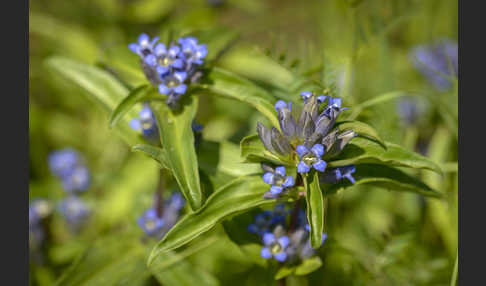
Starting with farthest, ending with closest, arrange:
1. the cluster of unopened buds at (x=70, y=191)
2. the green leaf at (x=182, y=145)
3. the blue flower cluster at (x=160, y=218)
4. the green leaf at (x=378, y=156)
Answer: the cluster of unopened buds at (x=70, y=191) → the blue flower cluster at (x=160, y=218) → the green leaf at (x=182, y=145) → the green leaf at (x=378, y=156)

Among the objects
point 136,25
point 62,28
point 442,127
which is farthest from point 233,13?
point 442,127

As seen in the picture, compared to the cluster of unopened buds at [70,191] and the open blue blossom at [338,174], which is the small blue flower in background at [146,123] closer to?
the open blue blossom at [338,174]

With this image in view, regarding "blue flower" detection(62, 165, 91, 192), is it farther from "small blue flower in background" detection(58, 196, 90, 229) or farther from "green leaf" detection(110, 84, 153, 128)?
"green leaf" detection(110, 84, 153, 128)

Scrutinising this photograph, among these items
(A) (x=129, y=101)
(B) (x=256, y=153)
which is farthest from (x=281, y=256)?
(A) (x=129, y=101)

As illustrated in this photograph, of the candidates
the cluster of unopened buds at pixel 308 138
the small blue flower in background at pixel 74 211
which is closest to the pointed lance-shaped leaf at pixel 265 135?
the cluster of unopened buds at pixel 308 138

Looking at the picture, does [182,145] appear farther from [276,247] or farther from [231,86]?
[276,247]

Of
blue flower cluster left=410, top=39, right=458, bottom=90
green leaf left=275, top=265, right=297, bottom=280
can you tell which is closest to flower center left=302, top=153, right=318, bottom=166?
green leaf left=275, top=265, right=297, bottom=280

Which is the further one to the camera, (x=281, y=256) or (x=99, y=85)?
(x=99, y=85)
